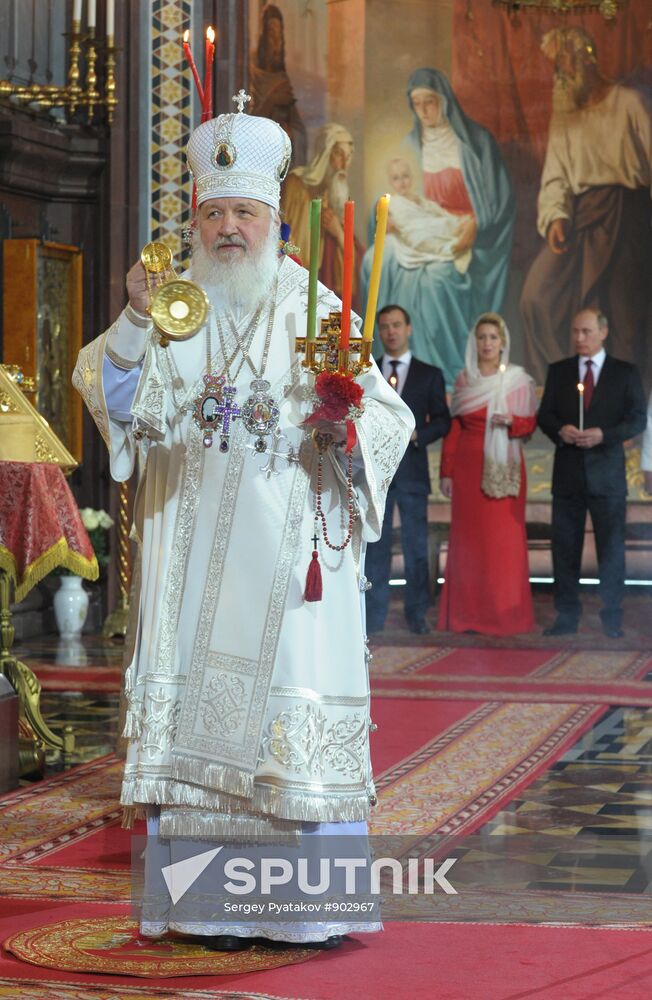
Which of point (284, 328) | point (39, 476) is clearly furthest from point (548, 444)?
point (284, 328)

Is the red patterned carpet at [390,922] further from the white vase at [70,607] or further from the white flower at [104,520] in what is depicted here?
the white flower at [104,520]

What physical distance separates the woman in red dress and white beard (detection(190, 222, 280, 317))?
7.31 meters

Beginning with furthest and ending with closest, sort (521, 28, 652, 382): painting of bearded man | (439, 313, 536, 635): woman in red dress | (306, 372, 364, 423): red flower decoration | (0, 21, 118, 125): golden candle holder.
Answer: (521, 28, 652, 382): painting of bearded man
(439, 313, 536, 635): woman in red dress
(0, 21, 118, 125): golden candle holder
(306, 372, 364, 423): red flower decoration

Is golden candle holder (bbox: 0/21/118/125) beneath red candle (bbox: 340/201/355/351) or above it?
above

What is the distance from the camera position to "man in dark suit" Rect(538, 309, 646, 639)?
36.4ft

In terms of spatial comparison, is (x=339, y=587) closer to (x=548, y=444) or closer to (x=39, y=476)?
(x=39, y=476)

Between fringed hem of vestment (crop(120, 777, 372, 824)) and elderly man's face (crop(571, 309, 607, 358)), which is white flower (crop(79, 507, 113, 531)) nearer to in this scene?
elderly man's face (crop(571, 309, 607, 358))

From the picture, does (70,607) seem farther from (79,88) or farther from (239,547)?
(239,547)

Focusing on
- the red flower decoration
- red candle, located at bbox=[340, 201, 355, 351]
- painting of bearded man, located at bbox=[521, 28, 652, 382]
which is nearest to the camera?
red candle, located at bbox=[340, 201, 355, 351]

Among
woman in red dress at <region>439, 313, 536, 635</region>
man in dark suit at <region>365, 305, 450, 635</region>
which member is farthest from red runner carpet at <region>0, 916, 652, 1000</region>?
woman in red dress at <region>439, 313, 536, 635</region>

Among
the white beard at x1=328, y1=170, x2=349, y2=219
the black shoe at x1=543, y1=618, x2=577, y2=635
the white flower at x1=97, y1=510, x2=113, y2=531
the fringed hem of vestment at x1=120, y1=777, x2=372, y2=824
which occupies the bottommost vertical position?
the black shoe at x1=543, y1=618, x2=577, y2=635

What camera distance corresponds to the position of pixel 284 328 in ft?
13.9

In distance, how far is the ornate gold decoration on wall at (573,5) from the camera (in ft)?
41.4

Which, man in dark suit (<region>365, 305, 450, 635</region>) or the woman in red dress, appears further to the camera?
the woman in red dress
